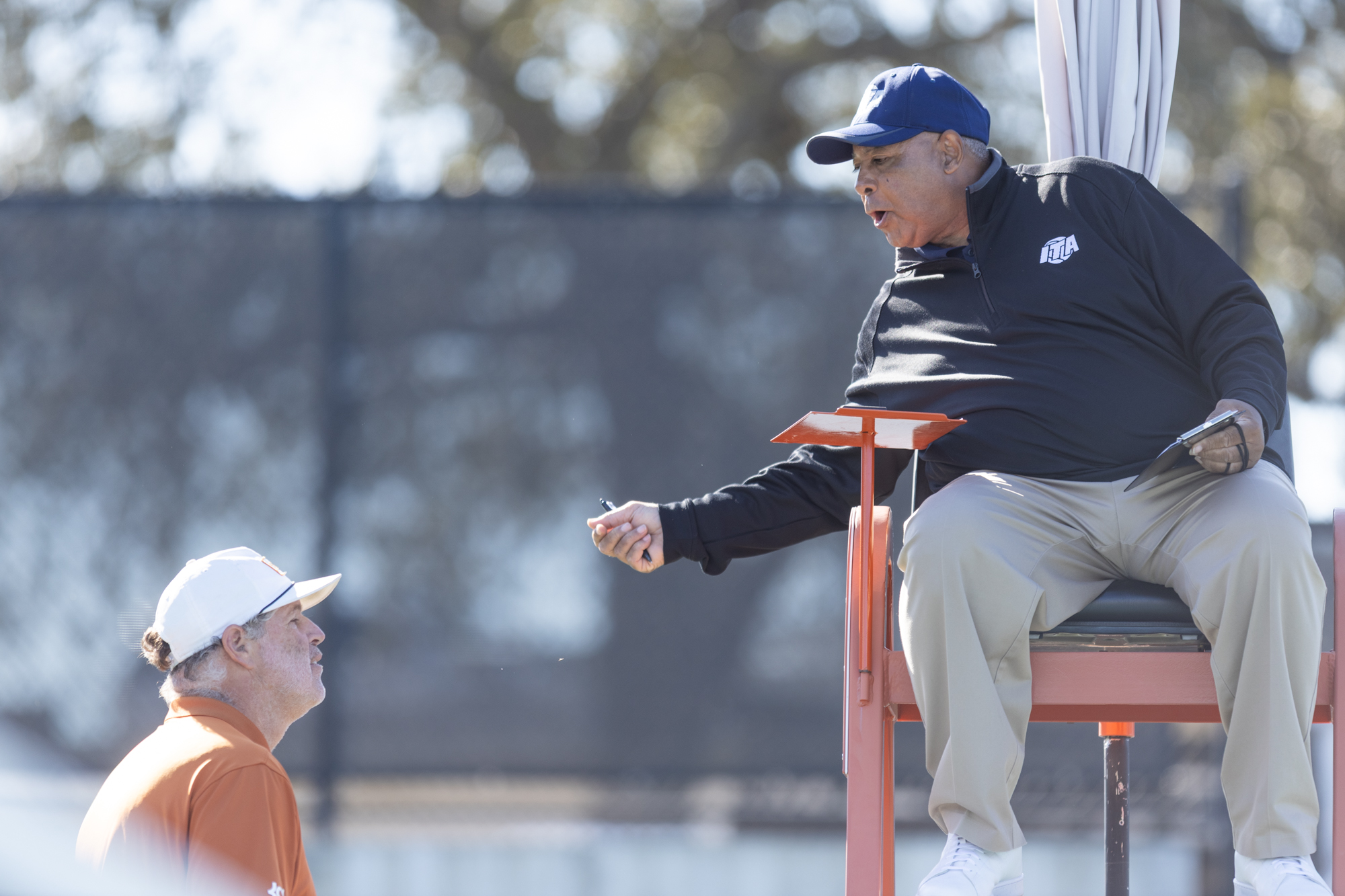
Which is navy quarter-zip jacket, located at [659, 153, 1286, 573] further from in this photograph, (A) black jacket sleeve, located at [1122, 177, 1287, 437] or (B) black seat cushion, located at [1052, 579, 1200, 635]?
(B) black seat cushion, located at [1052, 579, 1200, 635]

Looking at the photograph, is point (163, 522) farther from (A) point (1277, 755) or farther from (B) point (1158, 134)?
(A) point (1277, 755)

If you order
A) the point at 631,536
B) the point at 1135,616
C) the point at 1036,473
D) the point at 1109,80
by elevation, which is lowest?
the point at 1135,616

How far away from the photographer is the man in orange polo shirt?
2.25 metres

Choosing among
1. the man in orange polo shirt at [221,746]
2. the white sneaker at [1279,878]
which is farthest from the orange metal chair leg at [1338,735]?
the man in orange polo shirt at [221,746]

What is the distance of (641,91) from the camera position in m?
9.46

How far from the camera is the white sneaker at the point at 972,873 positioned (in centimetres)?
210

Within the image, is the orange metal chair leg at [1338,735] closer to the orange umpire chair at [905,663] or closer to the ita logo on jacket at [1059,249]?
the orange umpire chair at [905,663]

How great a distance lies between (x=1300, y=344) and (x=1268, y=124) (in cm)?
160

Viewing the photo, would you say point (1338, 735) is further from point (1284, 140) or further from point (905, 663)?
point (1284, 140)

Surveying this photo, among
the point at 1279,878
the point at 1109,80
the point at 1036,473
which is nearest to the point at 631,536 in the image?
the point at 1036,473

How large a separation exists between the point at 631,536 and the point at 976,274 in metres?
0.86

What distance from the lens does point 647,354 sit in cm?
484

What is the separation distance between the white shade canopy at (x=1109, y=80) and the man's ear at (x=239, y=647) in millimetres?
1975

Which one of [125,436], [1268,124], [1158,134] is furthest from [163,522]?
[1268,124]
